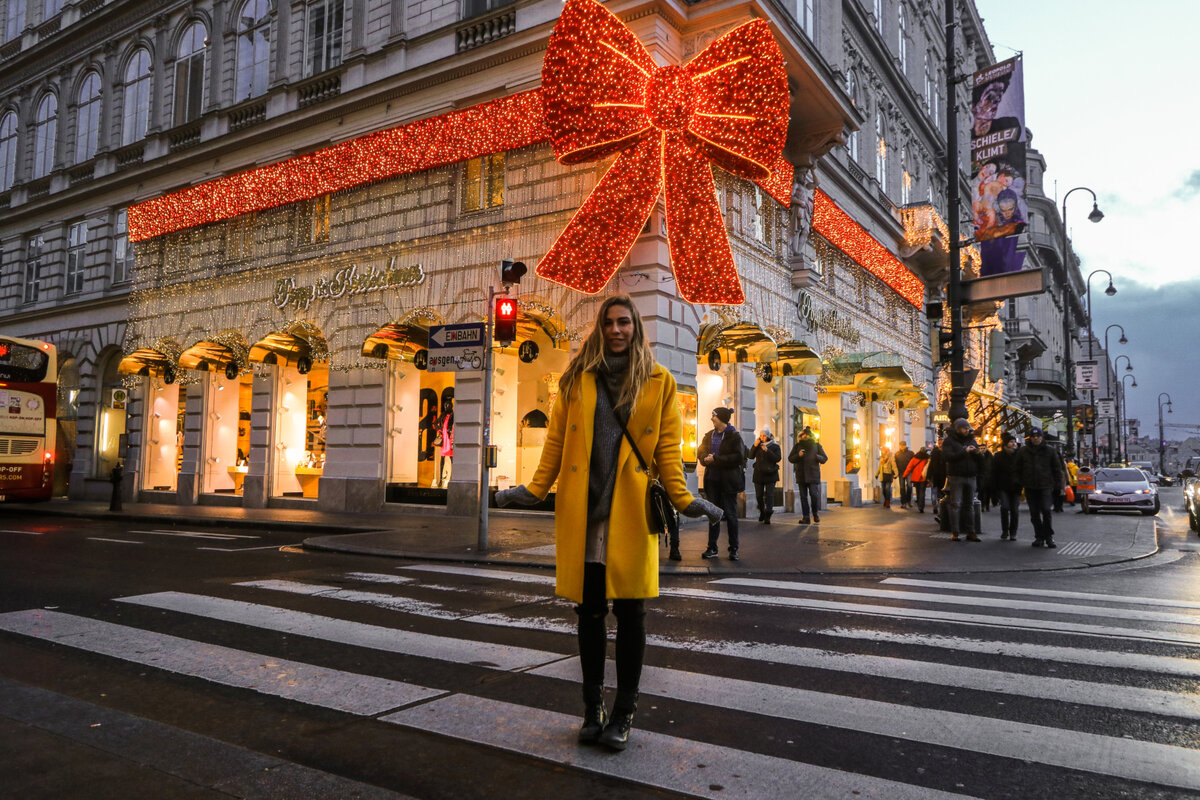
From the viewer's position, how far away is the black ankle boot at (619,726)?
3559 millimetres

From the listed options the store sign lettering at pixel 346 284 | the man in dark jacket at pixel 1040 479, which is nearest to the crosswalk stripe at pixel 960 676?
the man in dark jacket at pixel 1040 479

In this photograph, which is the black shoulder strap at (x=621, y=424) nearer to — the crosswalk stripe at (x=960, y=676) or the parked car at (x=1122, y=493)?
the crosswalk stripe at (x=960, y=676)

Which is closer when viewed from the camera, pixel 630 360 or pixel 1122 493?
pixel 630 360

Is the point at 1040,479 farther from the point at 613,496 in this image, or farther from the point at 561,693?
the point at 613,496

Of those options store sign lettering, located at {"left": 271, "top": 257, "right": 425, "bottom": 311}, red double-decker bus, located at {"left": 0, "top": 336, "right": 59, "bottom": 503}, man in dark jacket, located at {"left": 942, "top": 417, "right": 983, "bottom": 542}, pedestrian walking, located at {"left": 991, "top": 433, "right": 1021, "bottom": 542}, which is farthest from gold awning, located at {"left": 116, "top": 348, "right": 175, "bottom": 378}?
pedestrian walking, located at {"left": 991, "top": 433, "right": 1021, "bottom": 542}

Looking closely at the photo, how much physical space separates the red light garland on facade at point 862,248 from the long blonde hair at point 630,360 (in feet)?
61.0

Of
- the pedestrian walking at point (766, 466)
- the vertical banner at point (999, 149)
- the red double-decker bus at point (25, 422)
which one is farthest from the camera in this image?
the red double-decker bus at point (25, 422)

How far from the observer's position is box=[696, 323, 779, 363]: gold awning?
16.6m

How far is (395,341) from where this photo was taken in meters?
18.2

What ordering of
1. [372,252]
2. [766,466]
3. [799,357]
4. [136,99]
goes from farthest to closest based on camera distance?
1. [136,99]
2. [372,252]
3. [799,357]
4. [766,466]

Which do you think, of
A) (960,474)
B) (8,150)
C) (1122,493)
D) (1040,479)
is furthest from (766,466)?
(8,150)

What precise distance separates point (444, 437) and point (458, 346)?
817cm

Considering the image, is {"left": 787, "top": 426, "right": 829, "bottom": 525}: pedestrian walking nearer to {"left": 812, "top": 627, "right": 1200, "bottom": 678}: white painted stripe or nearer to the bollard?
{"left": 812, "top": 627, "right": 1200, "bottom": 678}: white painted stripe

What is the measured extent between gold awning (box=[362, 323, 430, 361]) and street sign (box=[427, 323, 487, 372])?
18.1 feet
